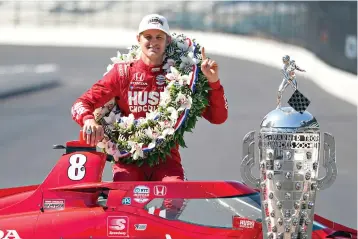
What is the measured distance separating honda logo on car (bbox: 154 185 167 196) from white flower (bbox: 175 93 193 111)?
76 centimetres

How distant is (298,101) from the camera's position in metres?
6.43

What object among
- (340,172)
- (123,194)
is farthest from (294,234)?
(340,172)

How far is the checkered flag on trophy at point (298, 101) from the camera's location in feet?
21.1

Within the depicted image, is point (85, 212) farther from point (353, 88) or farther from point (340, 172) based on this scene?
point (353, 88)

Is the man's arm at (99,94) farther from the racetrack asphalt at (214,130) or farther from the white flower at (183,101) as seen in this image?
the racetrack asphalt at (214,130)

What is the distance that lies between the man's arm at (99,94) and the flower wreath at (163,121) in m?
0.10

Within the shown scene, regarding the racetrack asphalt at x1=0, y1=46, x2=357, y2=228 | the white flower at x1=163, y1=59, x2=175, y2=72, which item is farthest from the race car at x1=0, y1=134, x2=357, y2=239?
the racetrack asphalt at x1=0, y1=46, x2=357, y2=228

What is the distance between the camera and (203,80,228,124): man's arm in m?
7.23

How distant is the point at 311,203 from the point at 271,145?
0.46m

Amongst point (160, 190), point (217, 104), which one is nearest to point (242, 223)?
point (160, 190)

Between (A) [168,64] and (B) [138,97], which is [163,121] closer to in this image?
(B) [138,97]

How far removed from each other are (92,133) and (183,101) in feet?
2.49

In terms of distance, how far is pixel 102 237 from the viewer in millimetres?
6766

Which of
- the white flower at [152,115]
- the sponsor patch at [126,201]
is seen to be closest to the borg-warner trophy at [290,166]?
the sponsor patch at [126,201]
